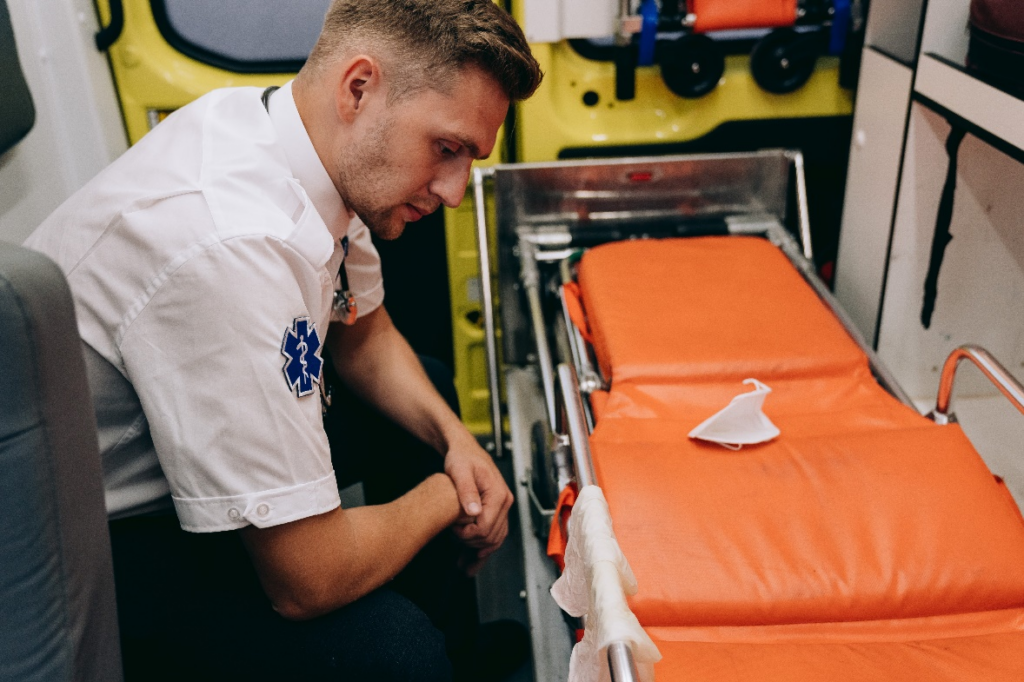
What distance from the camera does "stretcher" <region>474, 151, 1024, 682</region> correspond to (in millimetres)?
1318

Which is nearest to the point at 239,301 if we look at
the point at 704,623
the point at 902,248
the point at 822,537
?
the point at 704,623

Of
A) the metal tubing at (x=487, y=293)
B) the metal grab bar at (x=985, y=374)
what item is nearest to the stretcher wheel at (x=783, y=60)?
the metal tubing at (x=487, y=293)

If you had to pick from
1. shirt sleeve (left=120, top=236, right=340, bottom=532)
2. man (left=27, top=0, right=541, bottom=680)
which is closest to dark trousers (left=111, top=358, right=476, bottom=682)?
man (left=27, top=0, right=541, bottom=680)

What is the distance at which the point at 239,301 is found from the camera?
1.14 m

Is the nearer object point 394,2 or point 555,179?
point 394,2

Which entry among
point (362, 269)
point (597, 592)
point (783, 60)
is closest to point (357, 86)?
point (362, 269)

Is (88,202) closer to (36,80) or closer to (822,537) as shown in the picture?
(36,80)

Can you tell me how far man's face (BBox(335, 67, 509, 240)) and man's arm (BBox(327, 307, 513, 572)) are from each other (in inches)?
18.8

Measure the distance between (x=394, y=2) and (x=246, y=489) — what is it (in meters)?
0.77

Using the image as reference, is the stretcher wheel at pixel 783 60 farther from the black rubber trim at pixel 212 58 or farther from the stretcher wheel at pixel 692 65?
the black rubber trim at pixel 212 58

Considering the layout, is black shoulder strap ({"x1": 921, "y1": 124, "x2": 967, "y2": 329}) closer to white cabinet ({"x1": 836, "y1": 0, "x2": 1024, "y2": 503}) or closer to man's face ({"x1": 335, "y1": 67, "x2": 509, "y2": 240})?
white cabinet ({"x1": 836, "y1": 0, "x2": 1024, "y2": 503})

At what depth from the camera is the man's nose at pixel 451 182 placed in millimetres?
1409

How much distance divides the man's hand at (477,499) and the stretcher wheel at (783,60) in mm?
1470

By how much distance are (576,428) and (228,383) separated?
2.20 feet
